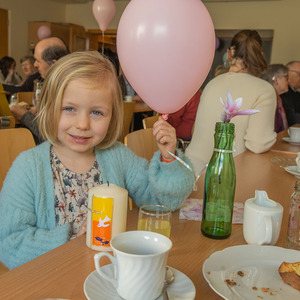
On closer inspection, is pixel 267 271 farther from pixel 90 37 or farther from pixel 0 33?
pixel 90 37

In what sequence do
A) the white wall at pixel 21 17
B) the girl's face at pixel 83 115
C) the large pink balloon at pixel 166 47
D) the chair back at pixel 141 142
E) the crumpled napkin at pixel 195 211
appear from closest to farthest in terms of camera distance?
the large pink balloon at pixel 166 47 → the crumpled napkin at pixel 195 211 → the girl's face at pixel 83 115 → the chair back at pixel 141 142 → the white wall at pixel 21 17

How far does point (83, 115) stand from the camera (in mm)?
1142

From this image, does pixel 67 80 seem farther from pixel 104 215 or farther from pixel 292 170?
pixel 292 170

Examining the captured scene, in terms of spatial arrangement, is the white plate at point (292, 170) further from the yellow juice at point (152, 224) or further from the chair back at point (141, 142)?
the yellow juice at point (152, 224)

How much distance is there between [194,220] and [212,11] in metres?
8.66

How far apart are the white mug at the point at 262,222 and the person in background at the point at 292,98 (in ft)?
12.3

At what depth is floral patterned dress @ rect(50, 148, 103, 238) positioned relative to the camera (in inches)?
46.7

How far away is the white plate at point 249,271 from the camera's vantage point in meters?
0.67

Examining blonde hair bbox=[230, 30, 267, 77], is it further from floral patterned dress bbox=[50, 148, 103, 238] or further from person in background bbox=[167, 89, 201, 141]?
floral patterned dress bbox=[50, 148, 103, 238]

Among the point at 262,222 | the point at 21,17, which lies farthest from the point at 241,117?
the point at 21,17

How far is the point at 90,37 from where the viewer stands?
33.9ft

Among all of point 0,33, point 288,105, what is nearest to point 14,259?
→ point 288,105

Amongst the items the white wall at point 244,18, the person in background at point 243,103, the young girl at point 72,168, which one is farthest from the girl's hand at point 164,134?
the white wall at point 244,18

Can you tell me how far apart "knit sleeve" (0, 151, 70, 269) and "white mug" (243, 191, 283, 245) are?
462 millimetres
